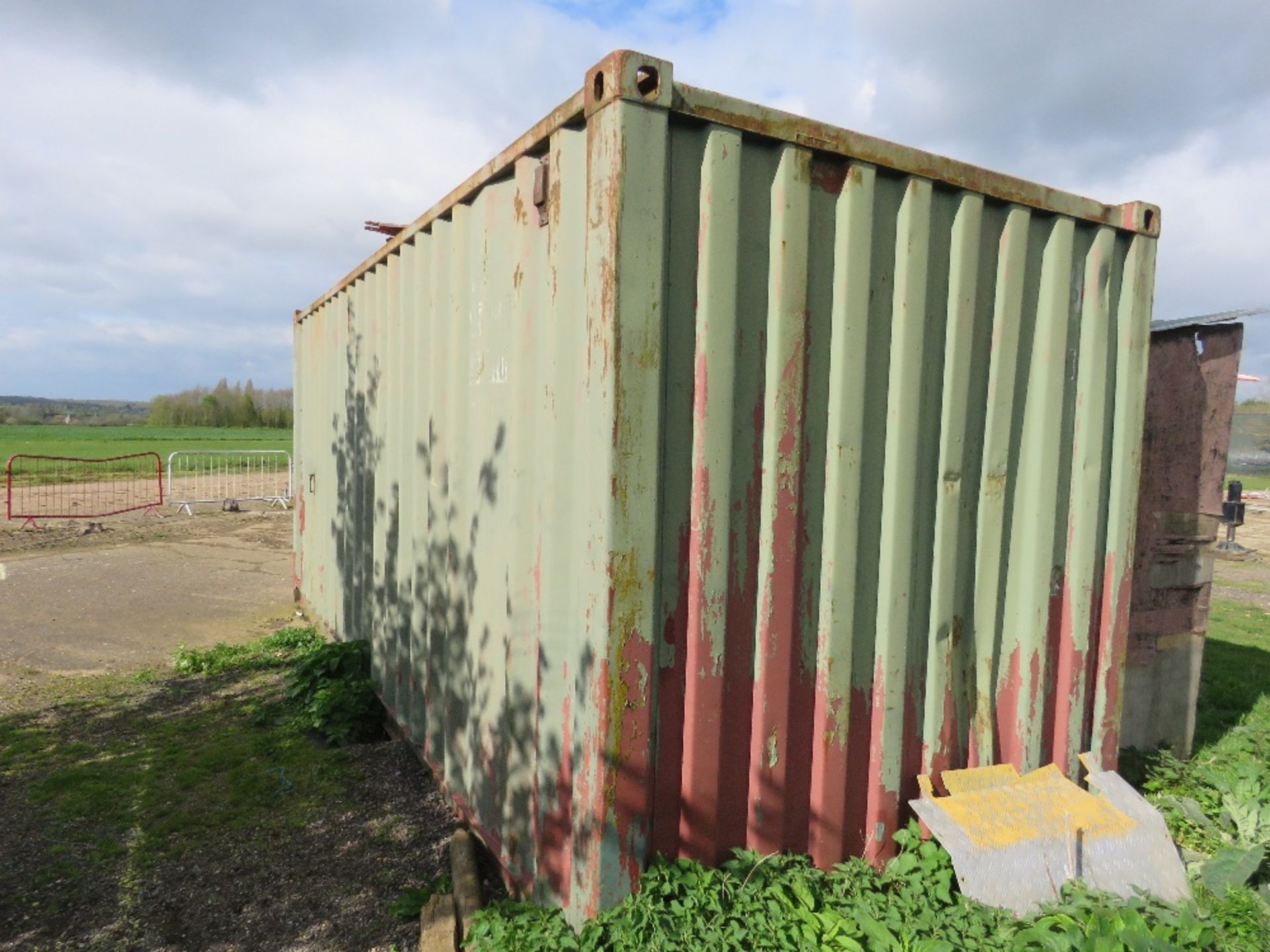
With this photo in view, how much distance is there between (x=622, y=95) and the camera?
97.5 inches

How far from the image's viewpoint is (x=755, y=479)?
2.85 m

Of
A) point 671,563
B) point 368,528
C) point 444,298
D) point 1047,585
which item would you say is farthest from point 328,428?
point 1047,585

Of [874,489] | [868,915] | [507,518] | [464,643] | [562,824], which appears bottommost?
[868,915]

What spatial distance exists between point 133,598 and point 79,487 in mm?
A: 14211

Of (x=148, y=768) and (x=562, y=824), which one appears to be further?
(x=148, y=768)

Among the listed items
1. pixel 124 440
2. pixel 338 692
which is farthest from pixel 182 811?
pixel 124 440

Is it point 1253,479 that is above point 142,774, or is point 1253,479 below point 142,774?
above

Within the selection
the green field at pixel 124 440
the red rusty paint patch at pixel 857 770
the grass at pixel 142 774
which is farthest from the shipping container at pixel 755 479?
the green field at pixel 124 440

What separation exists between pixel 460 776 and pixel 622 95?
10.0 feet

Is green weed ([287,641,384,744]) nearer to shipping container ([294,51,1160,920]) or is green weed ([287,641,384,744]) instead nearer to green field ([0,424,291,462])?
shipping container ([294,51,1160,920])

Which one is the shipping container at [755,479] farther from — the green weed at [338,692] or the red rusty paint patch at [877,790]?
the green weed at [338,692]

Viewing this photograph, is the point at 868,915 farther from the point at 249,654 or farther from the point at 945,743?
the point at 249,654

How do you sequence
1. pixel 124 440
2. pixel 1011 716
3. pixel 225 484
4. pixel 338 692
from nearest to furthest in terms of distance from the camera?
pixel 1011 716, pixel 338 692, pixel 225 484, pixel 124 440

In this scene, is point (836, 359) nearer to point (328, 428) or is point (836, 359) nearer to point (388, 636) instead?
point (388, 636)
